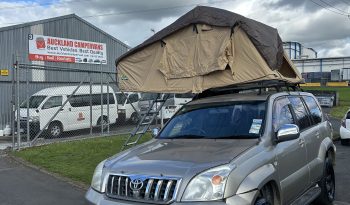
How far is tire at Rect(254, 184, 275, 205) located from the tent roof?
2966mm

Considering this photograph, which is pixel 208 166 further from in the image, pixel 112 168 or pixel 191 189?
pixel 112 168

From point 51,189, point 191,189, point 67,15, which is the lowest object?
point 51,189

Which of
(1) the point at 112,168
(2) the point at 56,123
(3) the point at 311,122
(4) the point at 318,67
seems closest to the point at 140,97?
(2) the point at 56,123

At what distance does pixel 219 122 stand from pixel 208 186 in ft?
5.53

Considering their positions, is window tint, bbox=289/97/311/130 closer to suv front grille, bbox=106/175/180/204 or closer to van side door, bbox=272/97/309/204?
van side door, bbox=272/97/309/204

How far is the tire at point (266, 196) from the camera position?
445cm

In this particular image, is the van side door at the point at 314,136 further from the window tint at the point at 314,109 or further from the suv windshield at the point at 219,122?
the suv windshield at the point at 219,122

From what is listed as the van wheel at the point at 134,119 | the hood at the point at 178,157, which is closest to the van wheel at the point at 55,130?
the van wheel at the point at 134,119

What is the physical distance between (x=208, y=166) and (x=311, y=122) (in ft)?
10.4

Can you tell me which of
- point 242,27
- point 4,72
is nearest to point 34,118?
point 4,72

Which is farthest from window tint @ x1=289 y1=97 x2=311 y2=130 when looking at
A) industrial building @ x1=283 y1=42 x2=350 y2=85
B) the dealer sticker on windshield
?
industrial building @ x1=283 y1=42 x2=350 y2=85

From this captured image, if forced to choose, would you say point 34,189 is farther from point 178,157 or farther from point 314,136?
point 314,136

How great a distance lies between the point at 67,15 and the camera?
25.9 metres

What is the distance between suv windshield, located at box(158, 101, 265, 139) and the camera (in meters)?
5.43
